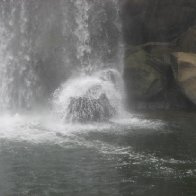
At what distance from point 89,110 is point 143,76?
4506 millimetres

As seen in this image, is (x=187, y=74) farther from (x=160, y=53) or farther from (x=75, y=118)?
(x=75, y=118)

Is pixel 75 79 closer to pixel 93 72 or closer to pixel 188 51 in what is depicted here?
pixel 93 72

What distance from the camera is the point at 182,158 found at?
56.8 feet

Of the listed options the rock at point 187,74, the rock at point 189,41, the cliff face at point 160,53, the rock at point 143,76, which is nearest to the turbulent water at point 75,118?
the rock at point 143,76

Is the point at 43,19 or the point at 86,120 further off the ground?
the point at 43,19

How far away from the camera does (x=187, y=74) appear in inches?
1014

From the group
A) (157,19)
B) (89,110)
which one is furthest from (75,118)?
(157,19)

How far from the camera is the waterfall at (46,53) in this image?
1042 inches

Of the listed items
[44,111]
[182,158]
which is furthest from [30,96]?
[182,158]

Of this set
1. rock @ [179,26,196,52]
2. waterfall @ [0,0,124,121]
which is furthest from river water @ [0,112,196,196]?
rock @ [179,26,196,52]

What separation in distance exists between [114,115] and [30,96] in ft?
16.2

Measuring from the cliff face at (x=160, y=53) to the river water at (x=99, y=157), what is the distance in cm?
319

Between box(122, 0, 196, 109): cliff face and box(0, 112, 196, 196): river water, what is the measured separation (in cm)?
319

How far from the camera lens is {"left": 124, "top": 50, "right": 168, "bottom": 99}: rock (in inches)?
1061
